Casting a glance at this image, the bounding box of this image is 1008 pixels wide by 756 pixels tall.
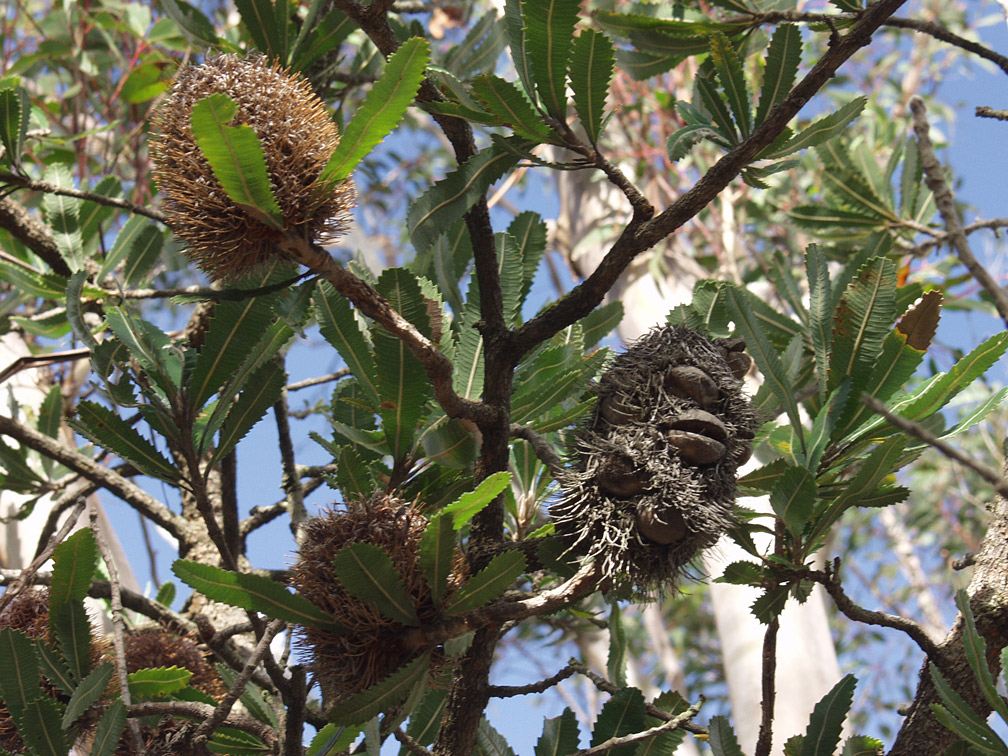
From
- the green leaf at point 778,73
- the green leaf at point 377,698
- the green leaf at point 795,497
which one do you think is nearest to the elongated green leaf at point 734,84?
the green leaf at point 778,73

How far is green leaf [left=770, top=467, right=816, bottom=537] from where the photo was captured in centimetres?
137

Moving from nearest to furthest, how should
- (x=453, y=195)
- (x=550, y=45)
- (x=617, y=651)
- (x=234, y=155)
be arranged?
(x=234, y=155) < (x=550, y=45) < (x=453, y=195) < (x=617, y=651)

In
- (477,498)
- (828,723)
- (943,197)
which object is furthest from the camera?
(943,197)

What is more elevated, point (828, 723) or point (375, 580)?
point (375, 580)

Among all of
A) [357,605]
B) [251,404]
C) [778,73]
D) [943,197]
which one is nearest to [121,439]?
[251,404]

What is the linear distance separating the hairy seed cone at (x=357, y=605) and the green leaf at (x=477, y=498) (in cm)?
11

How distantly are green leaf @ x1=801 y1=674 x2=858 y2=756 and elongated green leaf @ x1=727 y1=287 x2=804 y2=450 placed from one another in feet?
1.41

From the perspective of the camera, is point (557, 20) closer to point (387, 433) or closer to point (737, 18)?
point (387, 433)

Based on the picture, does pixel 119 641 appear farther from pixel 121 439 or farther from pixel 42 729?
pixel 121 439

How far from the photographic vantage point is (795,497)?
1389 mm

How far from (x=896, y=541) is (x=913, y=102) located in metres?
7.28

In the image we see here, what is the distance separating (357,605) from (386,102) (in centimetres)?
66

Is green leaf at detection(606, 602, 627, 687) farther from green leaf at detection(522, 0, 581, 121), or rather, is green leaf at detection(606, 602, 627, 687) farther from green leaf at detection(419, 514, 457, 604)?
green leaf at detection(522, 0, 581, 121)

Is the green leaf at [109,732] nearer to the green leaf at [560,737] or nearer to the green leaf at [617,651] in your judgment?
the green leaf at [560,737]
